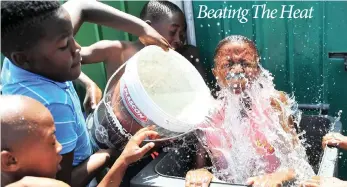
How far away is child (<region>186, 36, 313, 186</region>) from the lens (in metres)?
2.09

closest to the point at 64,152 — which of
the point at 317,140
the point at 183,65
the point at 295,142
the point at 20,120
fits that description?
the point at 20,120

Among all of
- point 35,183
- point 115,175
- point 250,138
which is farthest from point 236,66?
point 35,183

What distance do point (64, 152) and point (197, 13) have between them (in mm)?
1331

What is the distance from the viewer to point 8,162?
135cm

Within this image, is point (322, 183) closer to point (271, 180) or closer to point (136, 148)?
point (271, 180)

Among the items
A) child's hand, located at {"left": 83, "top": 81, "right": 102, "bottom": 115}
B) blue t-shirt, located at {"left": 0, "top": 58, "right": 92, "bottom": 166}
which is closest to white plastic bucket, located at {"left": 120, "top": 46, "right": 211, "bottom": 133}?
blue t-shirt, located at {"left": 0, "top": 58, "right": 92, "bottom": 166}

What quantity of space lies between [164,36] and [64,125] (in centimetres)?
112

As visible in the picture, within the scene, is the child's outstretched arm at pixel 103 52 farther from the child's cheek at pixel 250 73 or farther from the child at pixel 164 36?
the child's cheek at pixel 250 73

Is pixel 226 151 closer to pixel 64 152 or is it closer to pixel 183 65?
pixel 183 65

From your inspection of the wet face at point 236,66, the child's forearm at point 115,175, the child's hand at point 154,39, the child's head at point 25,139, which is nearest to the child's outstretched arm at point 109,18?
the child's hand at point 154,39

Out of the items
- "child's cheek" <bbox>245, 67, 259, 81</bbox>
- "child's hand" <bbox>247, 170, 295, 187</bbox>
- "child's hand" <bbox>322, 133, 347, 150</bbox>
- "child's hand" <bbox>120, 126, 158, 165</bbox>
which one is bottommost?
"child's hand" <bbox>247, 170, 295, 187</bbox>

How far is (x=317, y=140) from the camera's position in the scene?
2305mm

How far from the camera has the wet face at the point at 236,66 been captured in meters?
2.09

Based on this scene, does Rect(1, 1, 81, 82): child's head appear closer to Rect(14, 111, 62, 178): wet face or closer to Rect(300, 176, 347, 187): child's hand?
Rect(14, 111, 62, 178): wet face
